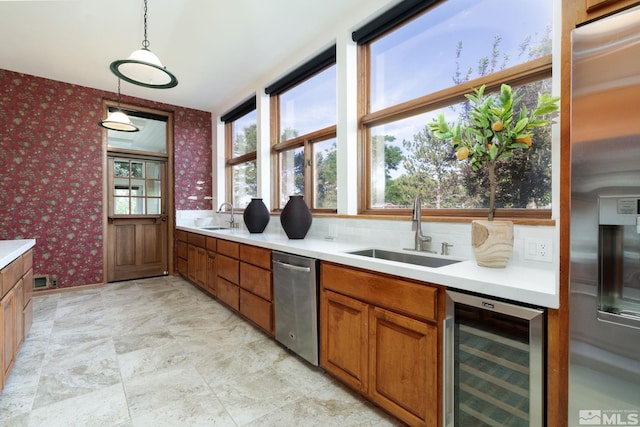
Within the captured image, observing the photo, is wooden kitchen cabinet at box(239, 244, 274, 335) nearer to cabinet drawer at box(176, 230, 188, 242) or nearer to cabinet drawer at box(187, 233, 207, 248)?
cabinet drawer at box(187, 233, 207, 248)

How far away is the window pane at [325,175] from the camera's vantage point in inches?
121

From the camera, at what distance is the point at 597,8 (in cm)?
88

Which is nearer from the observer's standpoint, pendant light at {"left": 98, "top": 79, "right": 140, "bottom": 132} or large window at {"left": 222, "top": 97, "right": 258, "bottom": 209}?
pendant light at {"left": 98, "top": 79, "right": 140, "bottom": 132}

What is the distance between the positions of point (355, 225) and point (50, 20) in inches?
136

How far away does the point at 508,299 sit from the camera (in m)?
1.14

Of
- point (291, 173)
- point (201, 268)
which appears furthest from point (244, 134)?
point (201, 268)

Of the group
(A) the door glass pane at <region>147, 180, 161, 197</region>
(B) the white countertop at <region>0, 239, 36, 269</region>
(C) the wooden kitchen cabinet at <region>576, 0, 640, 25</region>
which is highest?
(C) the wooden kitchen cabinet at <region>576, 0, 640, 25</region>

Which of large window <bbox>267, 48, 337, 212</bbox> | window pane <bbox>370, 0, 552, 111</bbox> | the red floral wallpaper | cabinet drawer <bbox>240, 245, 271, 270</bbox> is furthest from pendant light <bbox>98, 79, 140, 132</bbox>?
window pane <bbox>370, 0, 552, 111</bbox>

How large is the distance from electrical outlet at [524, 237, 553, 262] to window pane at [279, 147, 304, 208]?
2.39m

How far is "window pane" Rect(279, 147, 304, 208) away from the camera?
3557 millimetres

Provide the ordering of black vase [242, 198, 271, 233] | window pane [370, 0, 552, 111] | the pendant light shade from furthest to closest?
1. black vase [242, 198, 271, 233]
2. the pendant light shade
3. window pane [370, 0, 552, 111]

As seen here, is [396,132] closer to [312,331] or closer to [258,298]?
[312,331]

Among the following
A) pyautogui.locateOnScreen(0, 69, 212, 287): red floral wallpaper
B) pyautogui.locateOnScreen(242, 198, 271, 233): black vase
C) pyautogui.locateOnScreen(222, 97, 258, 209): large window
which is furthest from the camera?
pyautogui.locateOnScreen(222, 97, 258, 209): large window

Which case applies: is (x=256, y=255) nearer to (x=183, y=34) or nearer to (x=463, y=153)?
(x=463, y=153)
